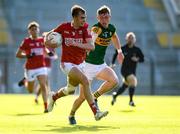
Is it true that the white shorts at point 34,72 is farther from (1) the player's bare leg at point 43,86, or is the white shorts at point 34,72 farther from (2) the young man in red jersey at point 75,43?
(2) the young man in red jersey at point 75,43

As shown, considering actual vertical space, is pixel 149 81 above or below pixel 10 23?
below

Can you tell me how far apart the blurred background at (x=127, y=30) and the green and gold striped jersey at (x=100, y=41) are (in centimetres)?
1864

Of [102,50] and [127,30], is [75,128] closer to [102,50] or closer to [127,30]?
[102,50]

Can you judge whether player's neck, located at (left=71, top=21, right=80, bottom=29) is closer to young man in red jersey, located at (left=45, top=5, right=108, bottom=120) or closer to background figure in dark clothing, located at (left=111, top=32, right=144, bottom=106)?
young man in red jersey, located at (left=45, top=5, right=108, bottom=120)

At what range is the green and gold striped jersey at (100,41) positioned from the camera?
1504cm

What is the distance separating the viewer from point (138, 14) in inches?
1594

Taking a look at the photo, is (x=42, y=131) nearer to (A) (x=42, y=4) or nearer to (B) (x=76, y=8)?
(B) (x=76, y=8)

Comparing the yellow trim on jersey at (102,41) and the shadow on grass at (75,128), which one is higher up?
the yellow trim on jersey at (102,41)

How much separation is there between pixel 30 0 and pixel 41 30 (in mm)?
3230

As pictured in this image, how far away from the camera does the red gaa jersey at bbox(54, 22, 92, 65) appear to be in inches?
513

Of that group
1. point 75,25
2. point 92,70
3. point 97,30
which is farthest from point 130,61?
point 75,25

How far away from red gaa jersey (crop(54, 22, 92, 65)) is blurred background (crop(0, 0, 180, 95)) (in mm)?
20923

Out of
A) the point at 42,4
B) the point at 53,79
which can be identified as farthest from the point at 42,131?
the point at 42,4

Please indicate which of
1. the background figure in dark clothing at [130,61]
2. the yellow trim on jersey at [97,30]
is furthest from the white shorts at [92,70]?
the background figure in dark clothing at [130,61]
